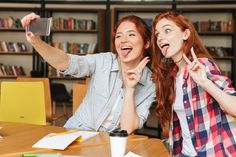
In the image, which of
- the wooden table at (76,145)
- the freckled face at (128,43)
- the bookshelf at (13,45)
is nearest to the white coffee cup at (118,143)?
the wooden table at (76,145)

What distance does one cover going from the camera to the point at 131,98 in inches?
74.3

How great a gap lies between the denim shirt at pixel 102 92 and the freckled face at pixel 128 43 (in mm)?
102

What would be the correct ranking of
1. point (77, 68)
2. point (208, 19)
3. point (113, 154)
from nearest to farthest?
point (113, 154), point (77, 68), point (208, 19)

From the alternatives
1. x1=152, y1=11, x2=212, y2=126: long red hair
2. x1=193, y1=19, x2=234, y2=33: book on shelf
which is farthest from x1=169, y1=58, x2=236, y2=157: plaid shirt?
x1=193, y1=19, x2=234, y2=33: book on shelf

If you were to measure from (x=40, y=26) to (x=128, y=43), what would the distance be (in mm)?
568

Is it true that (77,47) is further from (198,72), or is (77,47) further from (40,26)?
(198,72)

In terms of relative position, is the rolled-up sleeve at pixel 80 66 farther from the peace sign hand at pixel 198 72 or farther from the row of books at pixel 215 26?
the row of books at pixel 215 26

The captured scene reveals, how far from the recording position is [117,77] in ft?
6.79

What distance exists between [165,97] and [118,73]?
1.20 ft

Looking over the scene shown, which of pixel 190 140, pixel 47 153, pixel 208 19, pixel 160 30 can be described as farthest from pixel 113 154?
pixel 208 19

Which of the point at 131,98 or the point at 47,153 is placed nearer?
the point at 47,153

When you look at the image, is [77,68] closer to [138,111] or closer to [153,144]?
[138,111]

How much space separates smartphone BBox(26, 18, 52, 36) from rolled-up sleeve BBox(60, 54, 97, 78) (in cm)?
35

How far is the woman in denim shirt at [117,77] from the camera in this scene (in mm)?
1935
